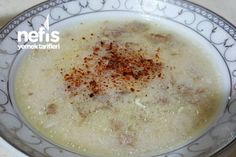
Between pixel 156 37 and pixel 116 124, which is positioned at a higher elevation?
pixel 156 37

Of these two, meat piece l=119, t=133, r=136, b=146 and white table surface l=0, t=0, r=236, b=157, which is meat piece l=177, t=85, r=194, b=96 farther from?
white table surface l=0, t=0, r=236, b=157

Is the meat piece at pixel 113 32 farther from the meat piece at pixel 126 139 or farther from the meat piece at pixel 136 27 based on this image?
the meat piece at pixel 126 139

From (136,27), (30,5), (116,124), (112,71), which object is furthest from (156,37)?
(30,5)

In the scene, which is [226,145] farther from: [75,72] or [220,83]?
[75,72]

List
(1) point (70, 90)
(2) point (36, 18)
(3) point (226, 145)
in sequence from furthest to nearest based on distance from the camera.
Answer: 1. (2) point (36, 18)
2. (1) point (70, 90)
3. (3) point (226, 145)

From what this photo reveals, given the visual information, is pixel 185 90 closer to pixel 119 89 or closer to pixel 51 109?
pixel 119 89

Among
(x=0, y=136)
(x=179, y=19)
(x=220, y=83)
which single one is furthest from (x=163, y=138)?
(x=179, y=19)
